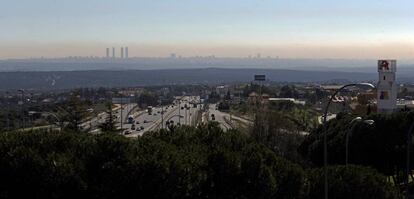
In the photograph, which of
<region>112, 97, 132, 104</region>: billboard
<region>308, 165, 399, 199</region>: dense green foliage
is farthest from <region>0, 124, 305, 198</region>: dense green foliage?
<region>112, 97, 132, 104</region>: billboard

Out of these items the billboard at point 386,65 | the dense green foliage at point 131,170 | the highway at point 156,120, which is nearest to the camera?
the dense green foliage at point 131,170

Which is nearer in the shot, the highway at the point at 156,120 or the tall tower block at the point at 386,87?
the tall tower block at the point at 386,87

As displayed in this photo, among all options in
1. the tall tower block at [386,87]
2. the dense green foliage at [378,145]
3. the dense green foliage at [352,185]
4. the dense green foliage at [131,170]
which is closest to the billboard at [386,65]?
the tall tower block at [386,87]

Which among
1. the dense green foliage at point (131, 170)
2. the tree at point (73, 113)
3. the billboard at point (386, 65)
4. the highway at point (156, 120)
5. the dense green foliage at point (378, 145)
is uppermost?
the billboard at point (386, 65)

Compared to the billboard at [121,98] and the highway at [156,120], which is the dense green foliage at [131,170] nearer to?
the highway at [156,120]

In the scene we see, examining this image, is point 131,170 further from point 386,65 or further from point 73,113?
point 386,65

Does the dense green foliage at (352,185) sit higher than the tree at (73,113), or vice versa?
the dense green foliage at (352,185)

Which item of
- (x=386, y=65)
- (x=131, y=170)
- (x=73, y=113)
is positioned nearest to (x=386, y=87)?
(x=386, y=65)

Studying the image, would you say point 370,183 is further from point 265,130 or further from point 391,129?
point 265,130
